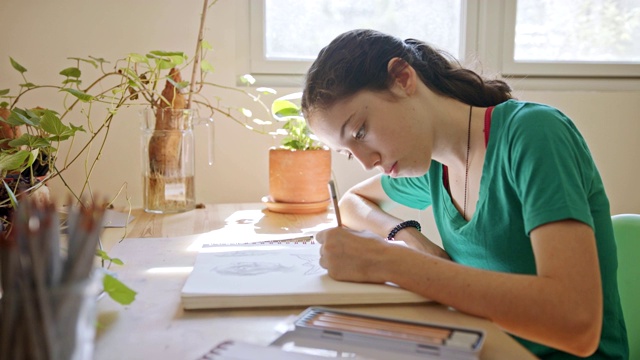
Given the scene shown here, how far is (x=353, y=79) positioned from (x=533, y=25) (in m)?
1.32

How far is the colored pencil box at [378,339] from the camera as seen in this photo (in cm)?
57

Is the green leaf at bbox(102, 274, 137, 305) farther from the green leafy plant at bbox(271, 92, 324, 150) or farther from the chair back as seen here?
the green leafy plant at bbox(271, 92, 324, 150)

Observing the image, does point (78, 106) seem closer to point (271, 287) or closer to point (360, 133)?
point (360, 133)

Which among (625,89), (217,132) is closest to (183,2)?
(217,132)

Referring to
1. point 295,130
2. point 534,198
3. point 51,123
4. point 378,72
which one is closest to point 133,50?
point 295,130

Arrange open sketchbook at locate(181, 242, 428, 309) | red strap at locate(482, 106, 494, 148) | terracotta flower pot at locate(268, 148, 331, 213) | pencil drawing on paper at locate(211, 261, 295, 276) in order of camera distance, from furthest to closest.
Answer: terracotta flower pot at locate(268, 148, 331, 213), red strap at locate(482, 106, 494, 148), pencil drawing on paper at locate(211, 261, 295, 276), open sketchbook at locate(181, 242, 428, 309)

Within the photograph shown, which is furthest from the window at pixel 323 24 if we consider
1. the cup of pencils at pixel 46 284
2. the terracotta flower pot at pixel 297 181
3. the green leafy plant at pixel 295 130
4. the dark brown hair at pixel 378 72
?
the cup of pencils at pixel 46 284

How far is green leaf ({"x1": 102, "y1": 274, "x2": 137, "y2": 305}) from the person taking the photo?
22.7 inches

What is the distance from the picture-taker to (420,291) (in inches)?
29.6

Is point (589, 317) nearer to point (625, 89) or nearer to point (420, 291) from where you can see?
point (420, 291)

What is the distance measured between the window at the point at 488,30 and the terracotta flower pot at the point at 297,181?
0.44 metres

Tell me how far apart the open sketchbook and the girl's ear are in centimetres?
33

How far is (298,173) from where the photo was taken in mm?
1587

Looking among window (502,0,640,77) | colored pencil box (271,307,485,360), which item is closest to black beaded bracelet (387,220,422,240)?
colored pencil box (271,307,485,360)
